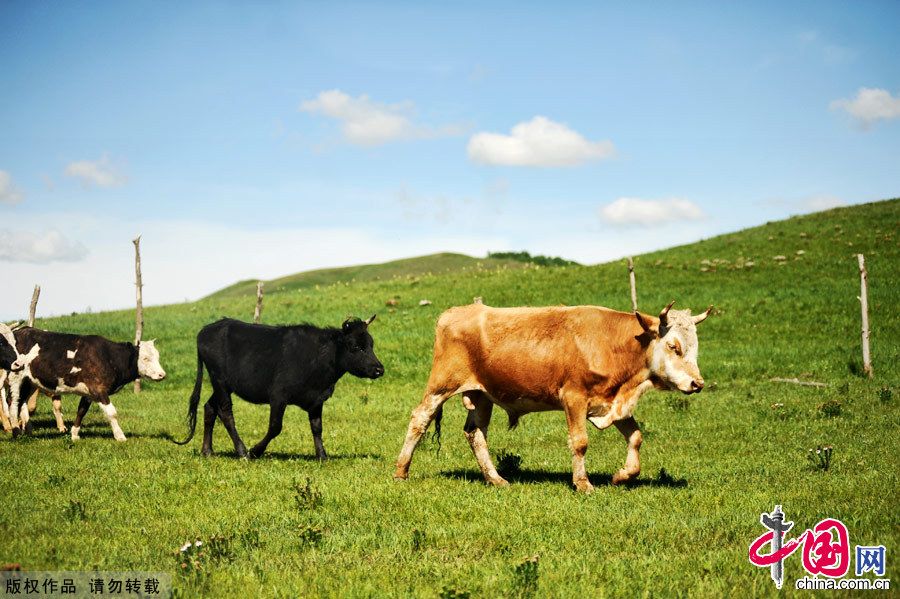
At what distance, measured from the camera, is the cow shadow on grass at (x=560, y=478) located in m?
11.1

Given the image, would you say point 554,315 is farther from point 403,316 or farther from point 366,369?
point 403,316

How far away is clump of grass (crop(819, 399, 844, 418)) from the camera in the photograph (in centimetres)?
1657

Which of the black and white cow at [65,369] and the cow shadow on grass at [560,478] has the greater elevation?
the black and white cow at [65,369]

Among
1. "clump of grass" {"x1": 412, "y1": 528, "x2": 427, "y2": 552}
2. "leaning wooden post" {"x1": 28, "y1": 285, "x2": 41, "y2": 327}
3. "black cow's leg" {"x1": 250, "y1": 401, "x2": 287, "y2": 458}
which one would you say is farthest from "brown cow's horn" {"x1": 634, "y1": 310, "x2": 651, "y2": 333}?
"leaning wooden post" {"x1": 28, "y1": 285, "x2": 41, "y2": 327}

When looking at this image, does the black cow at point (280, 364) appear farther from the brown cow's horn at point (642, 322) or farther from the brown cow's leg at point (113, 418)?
the brown cow's horn at point (642, 322)

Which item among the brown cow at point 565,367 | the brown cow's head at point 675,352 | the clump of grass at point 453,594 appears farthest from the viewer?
the brown cow at point 565,367

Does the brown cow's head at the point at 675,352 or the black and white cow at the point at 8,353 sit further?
the black and white cow at the point at 8,353

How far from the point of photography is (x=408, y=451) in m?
11.5

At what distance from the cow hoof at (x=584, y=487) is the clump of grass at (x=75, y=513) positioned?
607cm

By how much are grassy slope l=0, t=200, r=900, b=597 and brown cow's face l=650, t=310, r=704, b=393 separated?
145 centimetres

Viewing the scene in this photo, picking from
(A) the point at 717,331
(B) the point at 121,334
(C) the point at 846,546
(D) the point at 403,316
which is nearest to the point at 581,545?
(C) the point at 846,546

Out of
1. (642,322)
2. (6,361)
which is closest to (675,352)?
(642,322)

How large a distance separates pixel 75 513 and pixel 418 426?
15.2 feet

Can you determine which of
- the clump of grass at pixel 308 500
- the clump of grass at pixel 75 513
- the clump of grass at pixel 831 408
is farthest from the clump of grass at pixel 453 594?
the clump of grass at pixel 831 408
